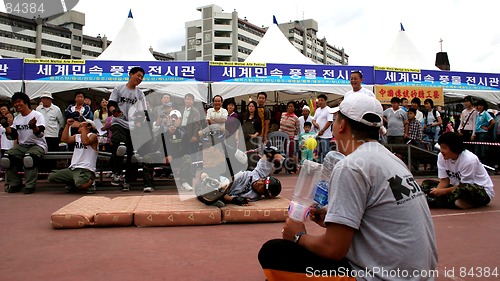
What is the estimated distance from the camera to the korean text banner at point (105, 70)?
10789 mm

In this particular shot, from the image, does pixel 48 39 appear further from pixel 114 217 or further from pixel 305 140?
pixel 114 217

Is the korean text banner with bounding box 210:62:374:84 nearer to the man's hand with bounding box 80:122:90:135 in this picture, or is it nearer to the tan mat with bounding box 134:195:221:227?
the man's hand with bounding box 80:122:90:135

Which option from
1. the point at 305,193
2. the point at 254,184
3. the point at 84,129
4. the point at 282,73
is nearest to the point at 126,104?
the point at 84,129

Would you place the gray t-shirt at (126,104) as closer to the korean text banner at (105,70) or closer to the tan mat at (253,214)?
the tan mat at (253,214)

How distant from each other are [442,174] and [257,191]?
8.17 feet

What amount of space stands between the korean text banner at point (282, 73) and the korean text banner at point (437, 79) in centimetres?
54

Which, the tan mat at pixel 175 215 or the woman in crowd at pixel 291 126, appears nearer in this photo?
the tan mat at pixel 175 215

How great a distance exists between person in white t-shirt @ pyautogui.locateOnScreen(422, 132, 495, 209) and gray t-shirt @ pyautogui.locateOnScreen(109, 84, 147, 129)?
4.74 m

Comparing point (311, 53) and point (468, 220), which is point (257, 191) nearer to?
point (468, 220)

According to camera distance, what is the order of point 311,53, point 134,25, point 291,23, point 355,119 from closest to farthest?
point 355,119
point 134,25
point 291,23
point 311,53

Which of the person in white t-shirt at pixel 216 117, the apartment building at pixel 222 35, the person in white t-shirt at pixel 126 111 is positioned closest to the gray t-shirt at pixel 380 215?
the person in white t-shirt at pixel 216 117

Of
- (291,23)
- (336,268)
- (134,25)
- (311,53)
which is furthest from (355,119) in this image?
(311,53)

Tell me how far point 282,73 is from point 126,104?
610 centimetres

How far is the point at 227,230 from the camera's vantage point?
13.7 ft
